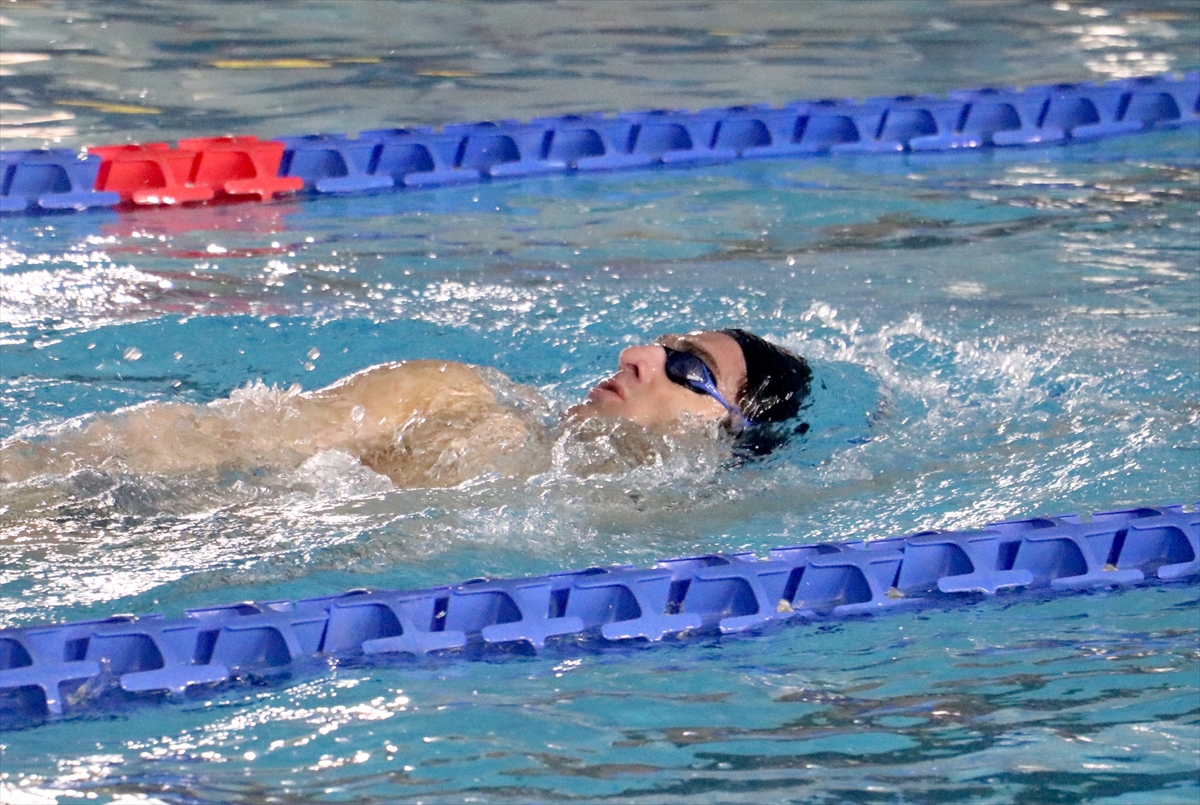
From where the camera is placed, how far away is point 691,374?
3240mm

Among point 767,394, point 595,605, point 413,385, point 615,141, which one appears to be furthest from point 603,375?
point 615,141

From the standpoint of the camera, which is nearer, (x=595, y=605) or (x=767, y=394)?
(x=595, y=605)

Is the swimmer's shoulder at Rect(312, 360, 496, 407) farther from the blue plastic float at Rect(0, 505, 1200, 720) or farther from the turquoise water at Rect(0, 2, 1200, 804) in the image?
the blue plastic float at Rect(0, 505, 1200, 720)

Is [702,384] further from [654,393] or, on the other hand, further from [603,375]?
[603,375]

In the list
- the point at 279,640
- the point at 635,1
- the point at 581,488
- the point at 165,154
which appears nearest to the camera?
the point at 279,640

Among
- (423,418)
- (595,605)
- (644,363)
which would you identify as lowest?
(595,605)

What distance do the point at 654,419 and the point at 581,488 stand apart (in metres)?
0.25

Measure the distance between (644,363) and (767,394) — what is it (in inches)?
11.1

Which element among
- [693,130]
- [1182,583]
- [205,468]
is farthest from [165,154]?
[1182,583]

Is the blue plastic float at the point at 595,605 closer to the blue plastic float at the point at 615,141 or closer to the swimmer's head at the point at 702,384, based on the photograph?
the swimmer's head at the point at 702,384

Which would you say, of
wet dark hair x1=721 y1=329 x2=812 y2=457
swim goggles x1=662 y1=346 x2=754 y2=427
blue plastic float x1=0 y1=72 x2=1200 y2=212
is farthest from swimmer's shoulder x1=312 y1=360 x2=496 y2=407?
blue plastic float x1=0 y1=72 x2=1200 y2=212

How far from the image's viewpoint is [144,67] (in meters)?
7.54

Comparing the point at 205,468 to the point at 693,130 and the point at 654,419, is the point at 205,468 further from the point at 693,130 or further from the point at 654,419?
the point at 693,130

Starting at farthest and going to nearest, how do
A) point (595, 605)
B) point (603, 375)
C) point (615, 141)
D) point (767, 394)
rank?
point (615, 141)
point (603, 375)
point (767, 394)
point (595, 605)
